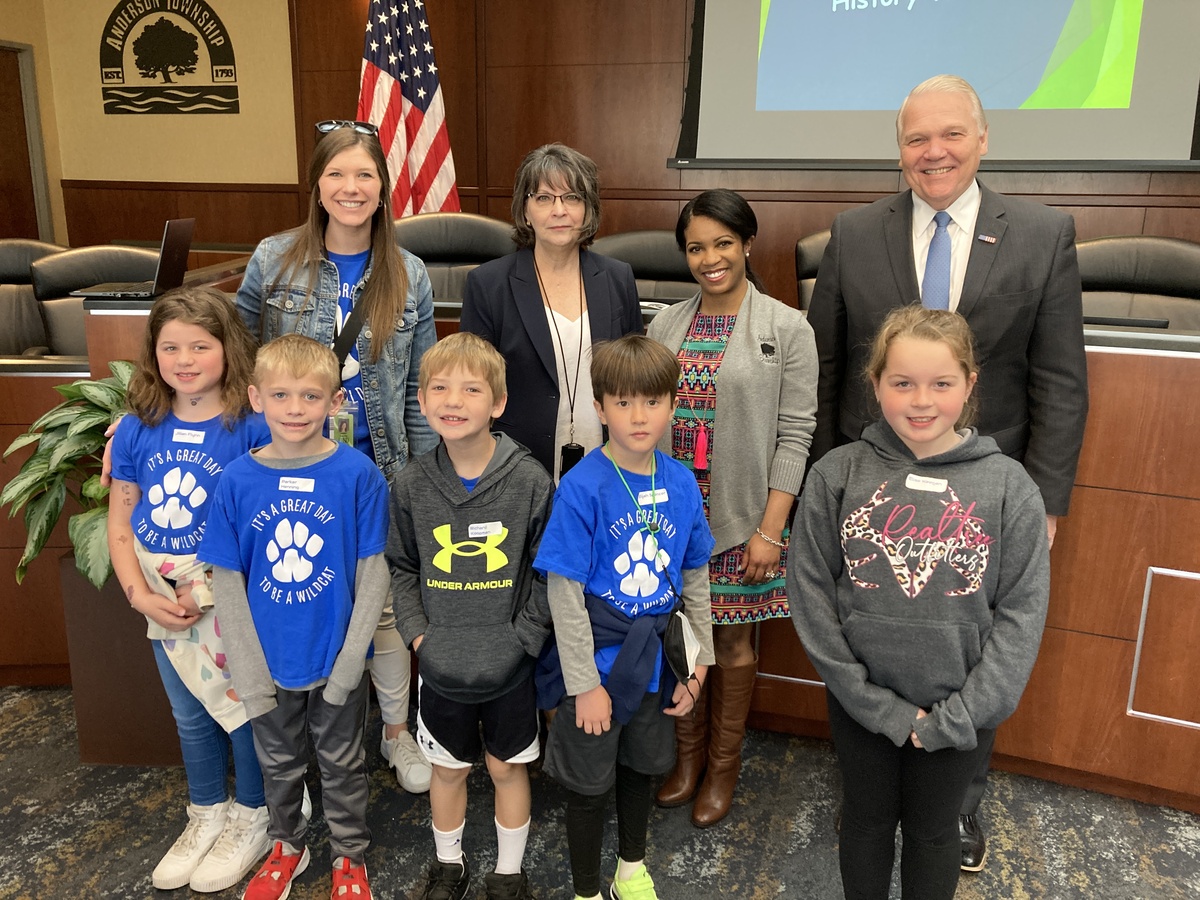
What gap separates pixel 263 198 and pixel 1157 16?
587 centimetres

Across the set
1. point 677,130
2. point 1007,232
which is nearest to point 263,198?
point 677,130

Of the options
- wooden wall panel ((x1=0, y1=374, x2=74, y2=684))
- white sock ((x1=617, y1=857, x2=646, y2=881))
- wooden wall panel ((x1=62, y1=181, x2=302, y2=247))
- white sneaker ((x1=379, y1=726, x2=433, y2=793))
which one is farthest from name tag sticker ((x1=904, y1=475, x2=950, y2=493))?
wooden wall panel ((x1=62, y1=181, x2=302, y2=247))

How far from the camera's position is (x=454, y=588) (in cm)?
166

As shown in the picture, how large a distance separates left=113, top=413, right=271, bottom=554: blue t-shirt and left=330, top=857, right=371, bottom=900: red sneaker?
0.73m

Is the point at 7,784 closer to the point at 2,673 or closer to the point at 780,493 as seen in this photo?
the point at 2,673

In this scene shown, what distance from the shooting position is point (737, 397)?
1881mm

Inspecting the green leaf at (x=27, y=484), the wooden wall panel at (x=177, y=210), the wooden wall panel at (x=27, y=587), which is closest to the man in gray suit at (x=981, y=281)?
the green leaf at (x=27, y=484)

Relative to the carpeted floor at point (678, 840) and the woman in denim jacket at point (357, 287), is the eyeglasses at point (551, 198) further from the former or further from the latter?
the carpeted floor at point (678, 840)

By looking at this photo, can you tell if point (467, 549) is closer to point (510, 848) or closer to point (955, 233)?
point (510, 848)

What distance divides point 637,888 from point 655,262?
3.08m

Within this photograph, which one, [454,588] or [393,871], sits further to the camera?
[393,871]

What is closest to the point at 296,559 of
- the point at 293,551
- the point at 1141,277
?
the point at 293,551

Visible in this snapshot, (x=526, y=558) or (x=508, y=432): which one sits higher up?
(x=508, y=432)

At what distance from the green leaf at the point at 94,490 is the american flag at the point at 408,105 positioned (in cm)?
351
